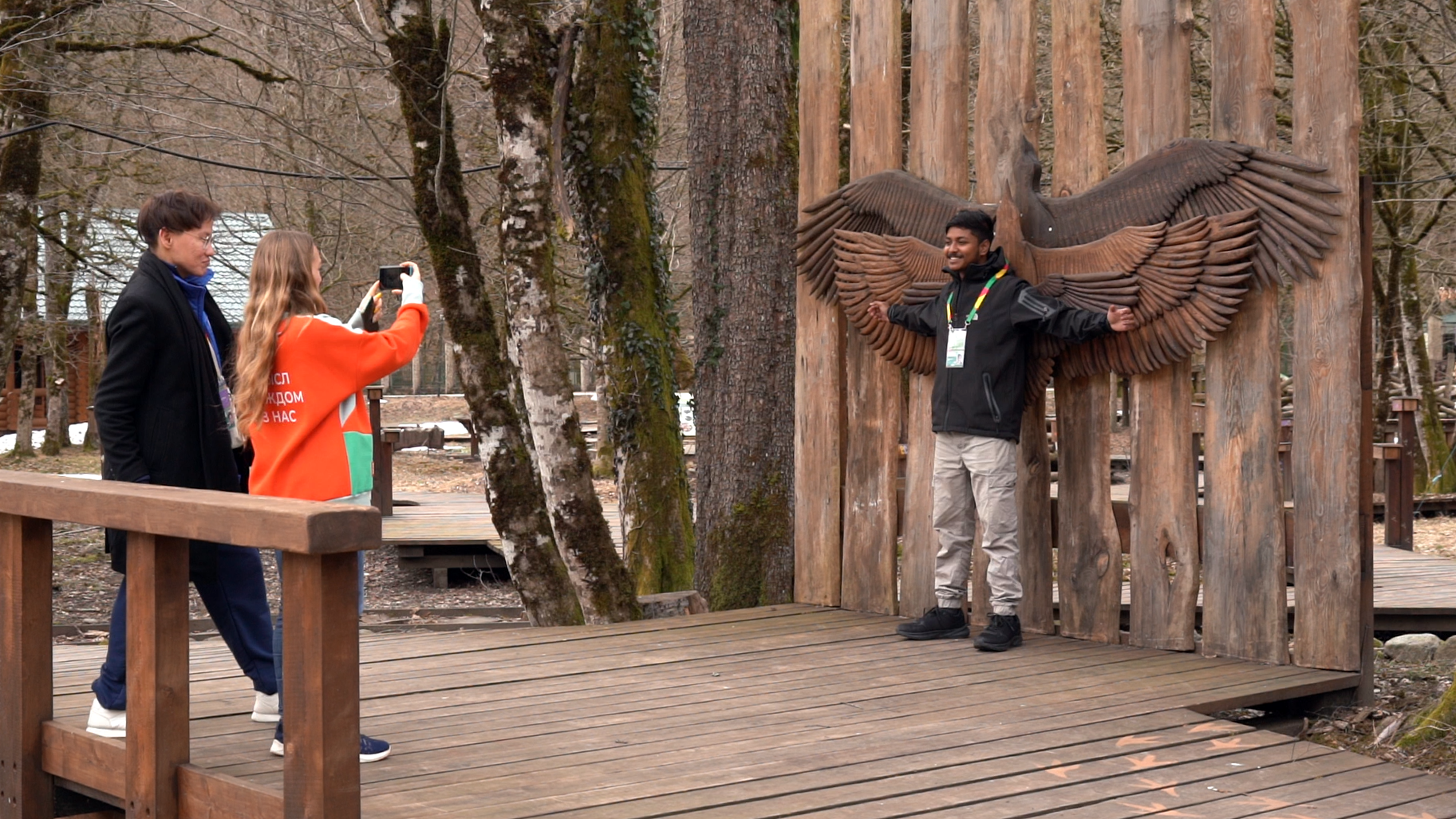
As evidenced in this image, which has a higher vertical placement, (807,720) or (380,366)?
(380,366)

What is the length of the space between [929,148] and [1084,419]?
1.44 m

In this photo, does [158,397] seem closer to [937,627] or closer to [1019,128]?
[937,627]

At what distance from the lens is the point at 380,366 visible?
4.08 metres

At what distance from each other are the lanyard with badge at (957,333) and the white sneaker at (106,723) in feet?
11.1

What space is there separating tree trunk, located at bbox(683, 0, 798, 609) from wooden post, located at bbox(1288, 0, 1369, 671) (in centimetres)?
262

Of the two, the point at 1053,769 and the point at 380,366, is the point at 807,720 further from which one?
the point at 380,366

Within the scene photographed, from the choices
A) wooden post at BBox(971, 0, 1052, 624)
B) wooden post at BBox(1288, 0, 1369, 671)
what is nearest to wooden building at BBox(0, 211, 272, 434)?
wooden post at BBox(971, 0, 1052, 624)

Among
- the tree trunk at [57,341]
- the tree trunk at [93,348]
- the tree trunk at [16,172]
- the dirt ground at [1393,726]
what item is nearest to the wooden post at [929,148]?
the dirt ground at [1393,726]

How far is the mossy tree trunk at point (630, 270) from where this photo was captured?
300 inches

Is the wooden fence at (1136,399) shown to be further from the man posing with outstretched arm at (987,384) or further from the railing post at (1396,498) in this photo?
the railing post at (1396,498)

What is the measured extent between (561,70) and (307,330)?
12.4 ft

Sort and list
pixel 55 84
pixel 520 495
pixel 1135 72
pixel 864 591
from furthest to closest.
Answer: pixel 55 84 < pixel 520 495 < pixel 864 591 < pixel 1135 72

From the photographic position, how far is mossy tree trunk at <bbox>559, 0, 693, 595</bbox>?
7.62 meters

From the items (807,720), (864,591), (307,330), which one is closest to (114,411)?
(307,330)
